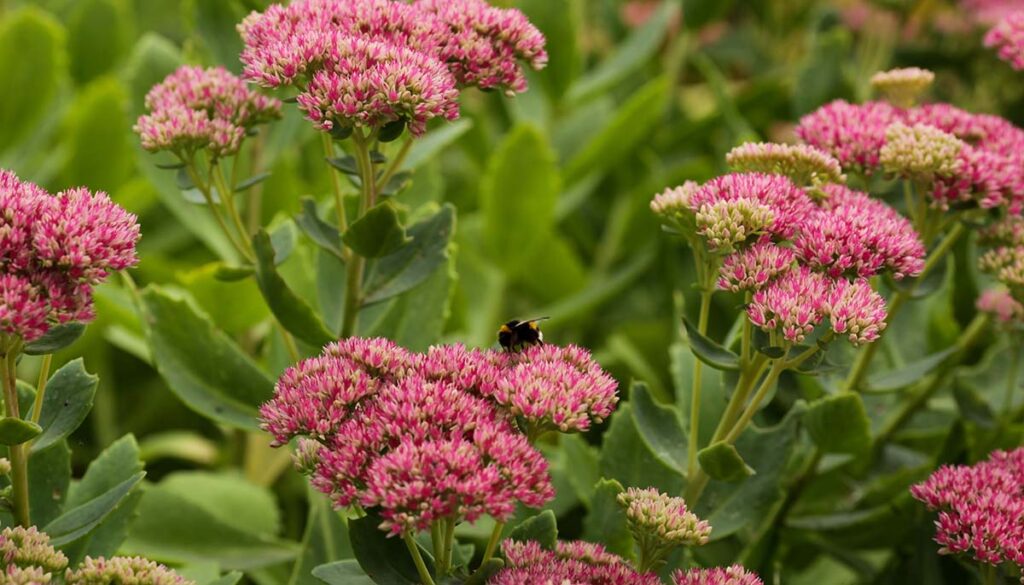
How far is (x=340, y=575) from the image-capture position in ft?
4.12

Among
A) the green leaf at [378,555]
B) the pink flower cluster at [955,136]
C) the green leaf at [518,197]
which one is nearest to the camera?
the green leaf at [378,555]

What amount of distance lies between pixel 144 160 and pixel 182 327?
49 centimetres

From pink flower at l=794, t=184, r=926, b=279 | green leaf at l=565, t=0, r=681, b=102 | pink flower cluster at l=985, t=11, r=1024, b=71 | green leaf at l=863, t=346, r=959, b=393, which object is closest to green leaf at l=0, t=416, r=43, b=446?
pink flower at l=794, t=184, r=926, b=279

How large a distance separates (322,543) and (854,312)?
69 centimetres

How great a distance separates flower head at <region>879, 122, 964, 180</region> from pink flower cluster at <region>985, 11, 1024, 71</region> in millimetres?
311

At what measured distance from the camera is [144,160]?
6.79 ft

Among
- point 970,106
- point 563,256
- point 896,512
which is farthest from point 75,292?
point 970,106

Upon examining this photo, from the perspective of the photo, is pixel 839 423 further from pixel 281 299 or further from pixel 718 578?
pixel 281 299

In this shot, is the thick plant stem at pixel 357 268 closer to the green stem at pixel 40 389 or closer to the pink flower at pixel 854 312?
the green stem at pixel 40 389

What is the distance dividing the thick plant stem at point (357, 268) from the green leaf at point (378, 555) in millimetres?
381

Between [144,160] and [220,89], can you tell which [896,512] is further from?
[144,160]

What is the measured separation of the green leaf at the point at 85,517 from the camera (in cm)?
127

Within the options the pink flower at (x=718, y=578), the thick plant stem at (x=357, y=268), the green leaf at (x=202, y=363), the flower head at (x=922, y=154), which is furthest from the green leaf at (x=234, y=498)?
the flower head at (x=922, y=154)

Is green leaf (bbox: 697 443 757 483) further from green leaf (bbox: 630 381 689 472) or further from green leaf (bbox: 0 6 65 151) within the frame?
green leaf (bbox: 0 6 65 151)
